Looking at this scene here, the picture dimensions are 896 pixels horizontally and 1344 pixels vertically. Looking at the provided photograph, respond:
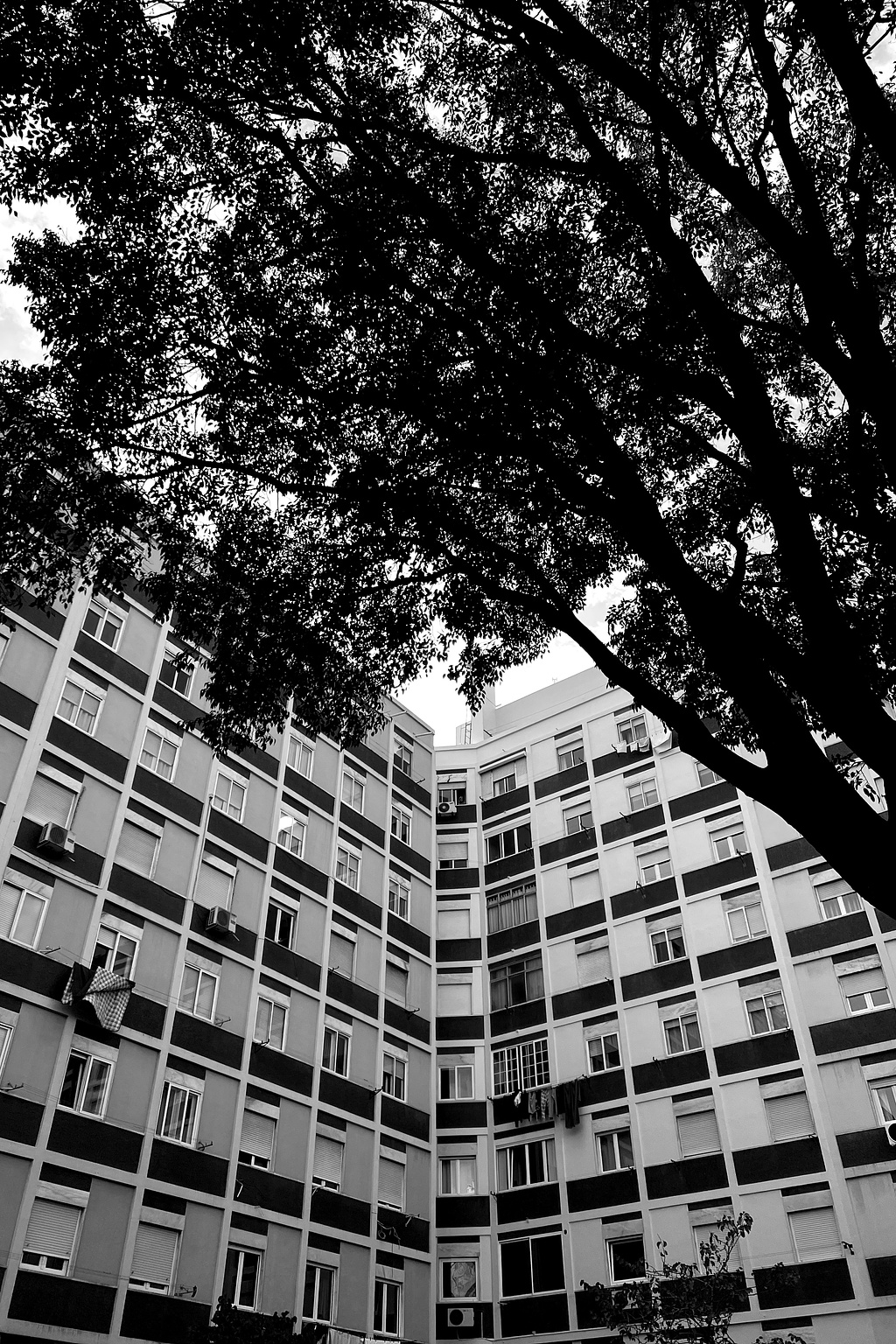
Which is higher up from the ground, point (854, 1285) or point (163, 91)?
point (163, 91)

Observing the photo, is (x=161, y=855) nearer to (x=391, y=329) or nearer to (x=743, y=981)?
(x=743, y=981)

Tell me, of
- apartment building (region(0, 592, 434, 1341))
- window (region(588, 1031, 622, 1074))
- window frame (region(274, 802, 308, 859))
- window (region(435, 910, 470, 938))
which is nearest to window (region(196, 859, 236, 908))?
apartment building (region(0, 592, 434, 1341))

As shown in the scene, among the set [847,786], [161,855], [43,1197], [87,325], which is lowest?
[847,786]

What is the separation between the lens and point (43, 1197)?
848 inches

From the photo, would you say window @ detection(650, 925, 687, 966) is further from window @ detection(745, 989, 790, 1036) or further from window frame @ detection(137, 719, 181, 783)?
window frame @ detection(137, 719, 181, 783)

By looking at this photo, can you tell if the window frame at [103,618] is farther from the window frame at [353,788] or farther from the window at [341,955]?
the window at [341,955]

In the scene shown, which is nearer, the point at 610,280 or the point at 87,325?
the point at 87,325

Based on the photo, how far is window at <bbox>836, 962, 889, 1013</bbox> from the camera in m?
28.1

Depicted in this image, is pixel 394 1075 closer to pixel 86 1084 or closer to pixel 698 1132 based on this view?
pixel 698 1132

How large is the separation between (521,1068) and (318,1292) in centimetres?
978

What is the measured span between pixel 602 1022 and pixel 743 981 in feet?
16.4

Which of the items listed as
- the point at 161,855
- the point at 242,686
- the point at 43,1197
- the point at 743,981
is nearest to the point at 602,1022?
the point at 743,981

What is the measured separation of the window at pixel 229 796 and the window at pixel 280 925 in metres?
2.91

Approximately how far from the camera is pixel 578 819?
38.2m
